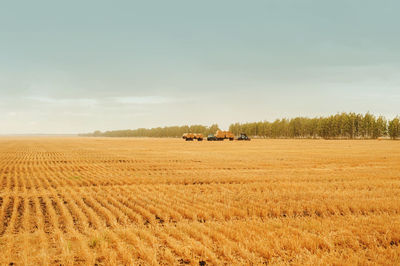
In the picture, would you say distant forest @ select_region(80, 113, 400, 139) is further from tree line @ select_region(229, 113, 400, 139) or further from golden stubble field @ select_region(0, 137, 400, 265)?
golden stubble field @ select_region(0, 137, 400, 265)

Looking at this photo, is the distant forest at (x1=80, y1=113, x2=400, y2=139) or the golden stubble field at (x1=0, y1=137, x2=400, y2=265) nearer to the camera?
the golden stubble field at (x1=0, y1=137, x2=400, y2=265)

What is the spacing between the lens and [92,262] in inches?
234

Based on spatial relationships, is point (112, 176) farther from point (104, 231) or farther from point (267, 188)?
point (104, 231)

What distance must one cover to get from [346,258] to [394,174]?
570 inches

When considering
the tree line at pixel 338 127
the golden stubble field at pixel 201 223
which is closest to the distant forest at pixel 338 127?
the tree line at pixel 338 127

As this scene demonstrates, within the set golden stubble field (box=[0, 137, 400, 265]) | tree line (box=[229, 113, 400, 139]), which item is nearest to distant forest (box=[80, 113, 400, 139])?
tree line (box=[229, 113, 400, 139])

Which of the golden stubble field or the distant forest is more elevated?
the distant forest

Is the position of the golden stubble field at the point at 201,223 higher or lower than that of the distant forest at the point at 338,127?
lower

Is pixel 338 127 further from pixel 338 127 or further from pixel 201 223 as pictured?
pixel 201 223

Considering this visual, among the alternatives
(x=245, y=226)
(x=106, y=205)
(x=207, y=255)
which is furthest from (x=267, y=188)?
(x=207, y=255)

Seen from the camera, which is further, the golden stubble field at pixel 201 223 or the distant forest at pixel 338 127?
the distant forest at pixel 338 127

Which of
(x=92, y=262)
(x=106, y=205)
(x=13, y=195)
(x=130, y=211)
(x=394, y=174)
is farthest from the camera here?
(x=394, y=174)

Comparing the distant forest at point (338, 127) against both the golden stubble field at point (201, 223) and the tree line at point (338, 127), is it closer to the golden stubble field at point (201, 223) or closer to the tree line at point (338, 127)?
the tree line at point (338, 127)

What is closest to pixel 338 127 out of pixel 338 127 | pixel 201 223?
pixel 338 127
